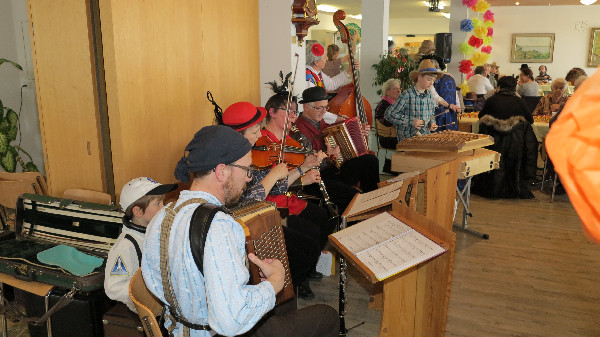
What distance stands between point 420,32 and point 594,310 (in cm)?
1622

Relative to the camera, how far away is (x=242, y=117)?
3123 millimetres

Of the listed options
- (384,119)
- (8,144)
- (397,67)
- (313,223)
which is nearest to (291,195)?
(313,223)

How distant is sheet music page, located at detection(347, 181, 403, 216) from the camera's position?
9.25 feet

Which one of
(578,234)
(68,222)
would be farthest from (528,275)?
(68,222)

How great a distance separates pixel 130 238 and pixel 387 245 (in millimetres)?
1240

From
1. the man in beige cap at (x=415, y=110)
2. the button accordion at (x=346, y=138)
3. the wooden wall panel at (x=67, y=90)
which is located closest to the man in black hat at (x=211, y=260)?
the wooden wall panel at (x=67, y=90)

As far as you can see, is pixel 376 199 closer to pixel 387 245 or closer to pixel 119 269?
pixel 387 245

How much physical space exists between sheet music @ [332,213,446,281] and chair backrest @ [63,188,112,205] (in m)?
1.47

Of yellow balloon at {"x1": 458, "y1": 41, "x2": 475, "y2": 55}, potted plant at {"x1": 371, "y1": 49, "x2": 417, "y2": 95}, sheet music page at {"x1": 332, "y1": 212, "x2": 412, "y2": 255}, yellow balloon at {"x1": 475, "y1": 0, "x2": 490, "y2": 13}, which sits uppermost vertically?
yellow balloon at {"x1": 475, "y1": 0, "x2": 490, "y2": 13}

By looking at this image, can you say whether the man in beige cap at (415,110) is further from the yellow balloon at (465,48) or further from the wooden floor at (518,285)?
the yellow balloon at (465,48)

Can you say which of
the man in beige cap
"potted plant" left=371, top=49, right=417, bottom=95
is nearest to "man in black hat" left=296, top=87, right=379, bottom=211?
the man in beige cap

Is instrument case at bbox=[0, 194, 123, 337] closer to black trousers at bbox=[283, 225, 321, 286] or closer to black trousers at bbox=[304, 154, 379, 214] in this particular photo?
black trousers at bbox=[283, 225, 321, 286]

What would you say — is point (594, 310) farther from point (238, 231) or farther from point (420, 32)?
point (420, 32)

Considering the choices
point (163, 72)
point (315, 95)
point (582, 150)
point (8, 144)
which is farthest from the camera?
point (8, 144)
